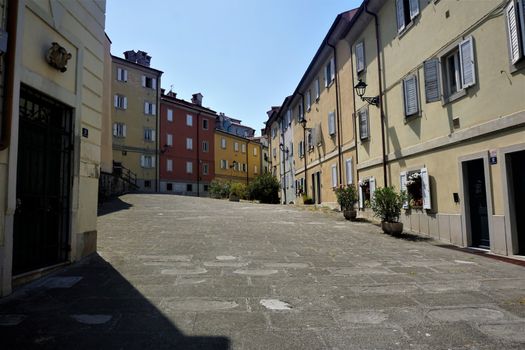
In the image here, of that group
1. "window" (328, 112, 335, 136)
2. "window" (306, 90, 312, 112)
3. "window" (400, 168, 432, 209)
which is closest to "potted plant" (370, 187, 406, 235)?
"window" (400, 168, 432, 209)

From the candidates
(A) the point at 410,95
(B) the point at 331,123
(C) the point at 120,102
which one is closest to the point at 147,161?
(C) the point at 120,102

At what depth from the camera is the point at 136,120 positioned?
39156 millimetres

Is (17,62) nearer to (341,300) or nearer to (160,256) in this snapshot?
(160,256)

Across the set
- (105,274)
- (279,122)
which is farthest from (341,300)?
(279,122)

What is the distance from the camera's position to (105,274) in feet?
19.8

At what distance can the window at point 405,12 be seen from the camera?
11453mm

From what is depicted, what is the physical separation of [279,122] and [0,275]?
34.2 meters

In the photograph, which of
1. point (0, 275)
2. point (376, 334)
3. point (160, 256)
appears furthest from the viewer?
point (160, 256)

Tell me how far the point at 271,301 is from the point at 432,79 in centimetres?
830

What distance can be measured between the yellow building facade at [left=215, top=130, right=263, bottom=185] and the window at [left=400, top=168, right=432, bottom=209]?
37.2 m

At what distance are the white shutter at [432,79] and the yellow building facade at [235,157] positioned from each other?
38.6m

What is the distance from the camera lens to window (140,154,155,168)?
3949 cm

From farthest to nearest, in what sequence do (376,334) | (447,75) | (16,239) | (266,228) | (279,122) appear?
(279,122) → (266,228) → (447,75) → (16,239) → (376,334)

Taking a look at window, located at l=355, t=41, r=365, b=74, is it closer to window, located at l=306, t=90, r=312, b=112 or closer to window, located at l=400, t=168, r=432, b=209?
window, located at l=400, t=168, r=432, b=209
